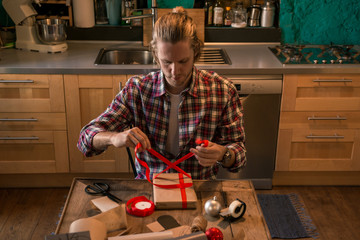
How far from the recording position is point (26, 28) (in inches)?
123

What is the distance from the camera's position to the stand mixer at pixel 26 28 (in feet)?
10.1

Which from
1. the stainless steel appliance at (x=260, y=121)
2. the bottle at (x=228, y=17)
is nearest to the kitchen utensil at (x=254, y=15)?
the bottle at (x=228, y=17)

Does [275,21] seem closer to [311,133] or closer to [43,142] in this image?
[311,133]

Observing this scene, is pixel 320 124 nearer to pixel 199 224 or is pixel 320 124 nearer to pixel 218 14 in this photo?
pixel 218 14

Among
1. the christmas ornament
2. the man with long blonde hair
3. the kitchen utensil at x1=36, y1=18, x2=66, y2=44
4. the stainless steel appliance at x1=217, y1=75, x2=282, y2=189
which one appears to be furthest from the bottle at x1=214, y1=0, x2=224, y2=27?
the christmas ornament

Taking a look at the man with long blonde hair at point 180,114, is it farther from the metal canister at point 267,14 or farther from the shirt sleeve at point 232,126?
the metal canister at point 267,14

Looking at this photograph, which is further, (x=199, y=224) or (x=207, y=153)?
(x=207, y=153)

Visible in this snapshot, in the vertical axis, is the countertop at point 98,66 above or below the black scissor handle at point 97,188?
above

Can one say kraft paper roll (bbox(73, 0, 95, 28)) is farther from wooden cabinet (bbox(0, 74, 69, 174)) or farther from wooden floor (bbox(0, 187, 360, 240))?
wooden floor (bbox(0, 187, 360, 240))

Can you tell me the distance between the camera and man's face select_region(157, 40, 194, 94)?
1.58 m

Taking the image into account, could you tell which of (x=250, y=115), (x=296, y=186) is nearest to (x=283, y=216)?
(x=296, y=186)

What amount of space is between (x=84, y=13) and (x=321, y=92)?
1755 mm

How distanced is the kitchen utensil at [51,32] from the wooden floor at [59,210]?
3.39 feet

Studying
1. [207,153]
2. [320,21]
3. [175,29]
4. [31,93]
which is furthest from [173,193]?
[320,21]
